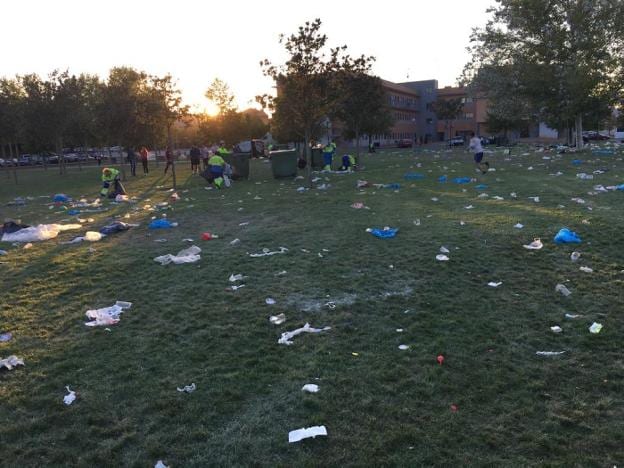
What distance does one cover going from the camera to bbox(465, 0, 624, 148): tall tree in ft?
80.7

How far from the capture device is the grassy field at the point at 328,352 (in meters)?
2.91

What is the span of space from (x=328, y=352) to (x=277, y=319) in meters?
0.87

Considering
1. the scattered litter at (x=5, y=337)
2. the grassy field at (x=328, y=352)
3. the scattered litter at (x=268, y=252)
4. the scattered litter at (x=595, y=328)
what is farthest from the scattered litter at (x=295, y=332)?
the scattered litter at (x=268, y=252)

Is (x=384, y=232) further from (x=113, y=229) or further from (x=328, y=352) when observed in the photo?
(x=113, y=229)

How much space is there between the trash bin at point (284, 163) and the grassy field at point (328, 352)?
12.1m

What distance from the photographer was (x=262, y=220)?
10391mm

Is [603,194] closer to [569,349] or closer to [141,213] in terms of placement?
[569,349]

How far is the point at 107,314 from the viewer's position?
508cm

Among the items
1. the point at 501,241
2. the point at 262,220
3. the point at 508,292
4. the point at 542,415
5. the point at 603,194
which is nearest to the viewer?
the point at 542,415

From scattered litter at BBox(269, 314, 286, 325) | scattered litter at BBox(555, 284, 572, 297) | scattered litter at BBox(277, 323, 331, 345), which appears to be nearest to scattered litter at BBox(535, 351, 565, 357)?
A: scattered litter at BBox(555, 284, 572, 297)

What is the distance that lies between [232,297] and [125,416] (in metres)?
2.33

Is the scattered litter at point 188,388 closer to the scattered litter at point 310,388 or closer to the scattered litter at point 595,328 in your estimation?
the scattered litter at point 310,388

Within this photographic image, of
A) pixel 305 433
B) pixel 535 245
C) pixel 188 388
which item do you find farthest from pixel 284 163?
pixel 305 433

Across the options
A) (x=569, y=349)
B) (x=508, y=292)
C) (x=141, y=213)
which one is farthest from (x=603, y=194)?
(x=141, y=213)
